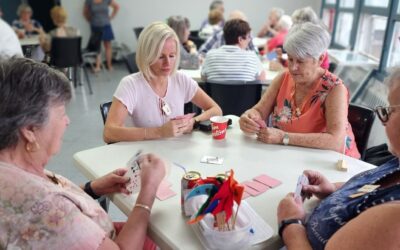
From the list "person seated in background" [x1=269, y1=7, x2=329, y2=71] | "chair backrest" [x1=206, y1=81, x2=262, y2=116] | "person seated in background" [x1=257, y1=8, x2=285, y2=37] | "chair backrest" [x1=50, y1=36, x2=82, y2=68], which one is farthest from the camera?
"person seated in background" [x1=257, y1=8, x2=285, y2=37]

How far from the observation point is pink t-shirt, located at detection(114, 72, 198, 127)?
188 centimetres

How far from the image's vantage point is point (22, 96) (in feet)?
2.85

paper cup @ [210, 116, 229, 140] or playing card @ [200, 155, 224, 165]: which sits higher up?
paper cup @ [210, 116, 229, 140]

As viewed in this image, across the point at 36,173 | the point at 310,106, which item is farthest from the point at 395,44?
the point at 36,173

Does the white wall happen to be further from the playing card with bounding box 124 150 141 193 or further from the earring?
the earring

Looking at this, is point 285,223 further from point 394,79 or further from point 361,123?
point 361,123

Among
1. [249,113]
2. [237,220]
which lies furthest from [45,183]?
[249,113]

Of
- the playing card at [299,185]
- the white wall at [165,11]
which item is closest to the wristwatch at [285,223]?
the playing card at [299,185]

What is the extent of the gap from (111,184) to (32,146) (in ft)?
1.42

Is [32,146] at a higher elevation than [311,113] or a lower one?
higher

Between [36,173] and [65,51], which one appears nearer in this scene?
[36,173]

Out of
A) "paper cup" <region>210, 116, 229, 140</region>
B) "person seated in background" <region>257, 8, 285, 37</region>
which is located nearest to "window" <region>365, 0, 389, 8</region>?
"person seated in background" <region>257, 8, 285, 37</region>

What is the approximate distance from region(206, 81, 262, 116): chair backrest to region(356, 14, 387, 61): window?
2.50m

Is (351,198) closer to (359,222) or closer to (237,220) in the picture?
(359,222)
